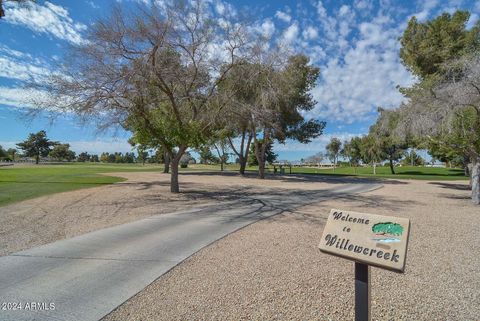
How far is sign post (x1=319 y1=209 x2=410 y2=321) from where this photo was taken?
8.41 feet

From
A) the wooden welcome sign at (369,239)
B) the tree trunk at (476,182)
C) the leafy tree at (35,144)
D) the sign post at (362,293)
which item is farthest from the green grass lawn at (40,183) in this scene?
the leafy tree at (35,144)

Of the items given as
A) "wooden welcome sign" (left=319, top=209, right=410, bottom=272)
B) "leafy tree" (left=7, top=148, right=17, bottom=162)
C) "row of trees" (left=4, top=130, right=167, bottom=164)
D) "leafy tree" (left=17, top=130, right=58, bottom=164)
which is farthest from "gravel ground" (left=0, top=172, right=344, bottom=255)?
"leafy tree" (left=7, top=148, right=17, bottom=162)

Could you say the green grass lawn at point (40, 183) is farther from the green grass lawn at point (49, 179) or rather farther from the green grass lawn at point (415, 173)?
the green grass lawn at point (415, 173)

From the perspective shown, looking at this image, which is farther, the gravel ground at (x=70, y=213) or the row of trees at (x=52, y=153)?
the row of trees at (x=52, y=153)

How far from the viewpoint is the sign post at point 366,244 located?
8.41 feet

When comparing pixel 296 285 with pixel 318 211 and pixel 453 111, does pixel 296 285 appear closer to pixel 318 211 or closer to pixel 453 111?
pixel 318 211

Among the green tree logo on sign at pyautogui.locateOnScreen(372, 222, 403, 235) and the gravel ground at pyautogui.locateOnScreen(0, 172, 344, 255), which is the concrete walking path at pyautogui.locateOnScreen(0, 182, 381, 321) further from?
the green tree logo on sign at pyautogui.locateOnScreen(372, 222, 403, 235)

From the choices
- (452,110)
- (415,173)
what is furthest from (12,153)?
(452,110)

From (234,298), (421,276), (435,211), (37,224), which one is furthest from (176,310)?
(435,211)

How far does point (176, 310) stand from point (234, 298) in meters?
0.73

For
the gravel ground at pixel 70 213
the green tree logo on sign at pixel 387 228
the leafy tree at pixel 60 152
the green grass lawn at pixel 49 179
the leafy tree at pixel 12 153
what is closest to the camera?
the green tree logo on sign at pixel 387 228

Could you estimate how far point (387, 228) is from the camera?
2.74 m

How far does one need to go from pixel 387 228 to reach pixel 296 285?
177cm

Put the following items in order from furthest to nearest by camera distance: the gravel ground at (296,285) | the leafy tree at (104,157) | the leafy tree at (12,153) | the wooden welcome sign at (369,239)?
the leafy tree at (104,157), the leafy tree at (12,153), the gravel ground at (296,285), the wooden welcome sign at (369,239)
